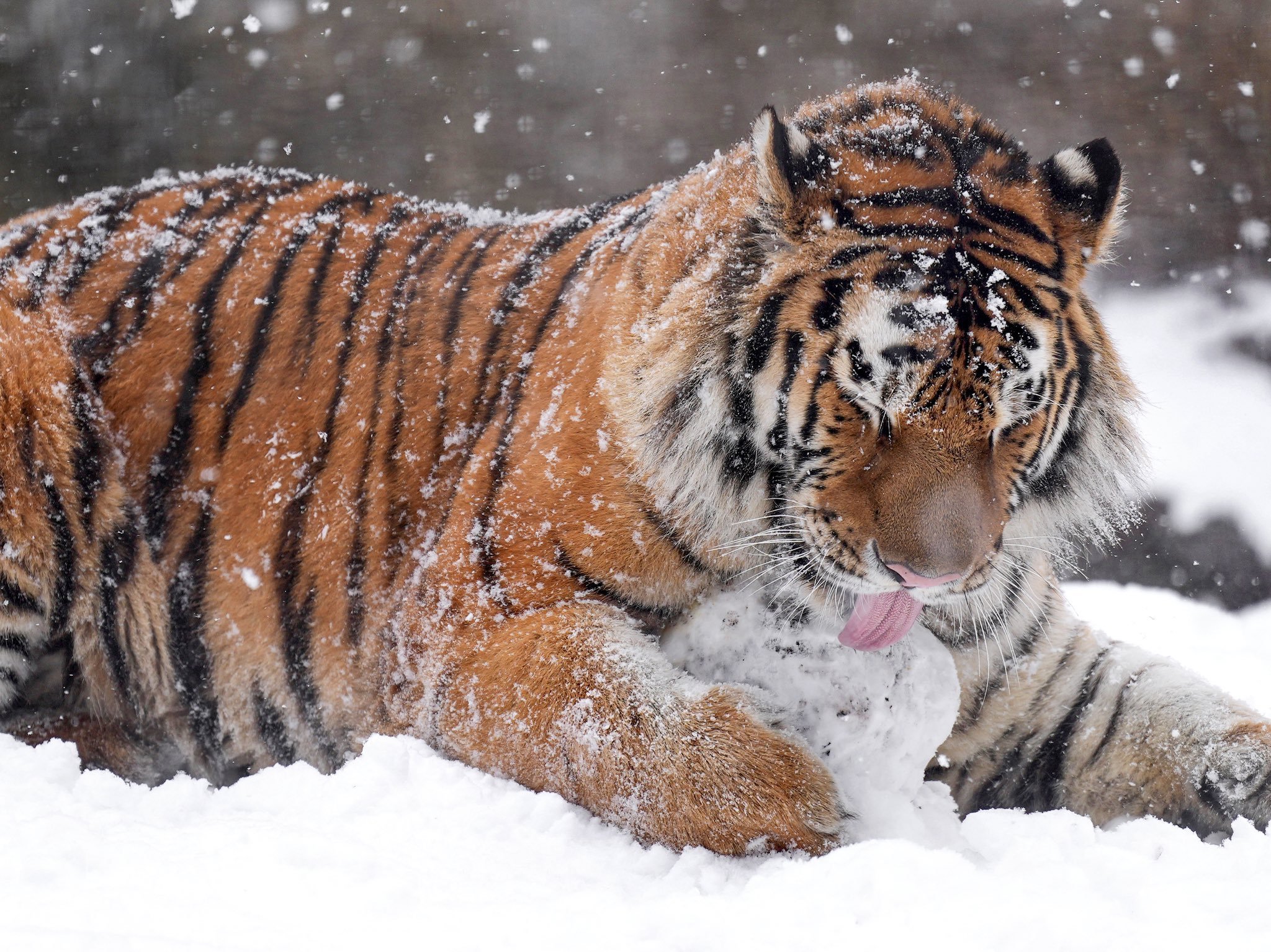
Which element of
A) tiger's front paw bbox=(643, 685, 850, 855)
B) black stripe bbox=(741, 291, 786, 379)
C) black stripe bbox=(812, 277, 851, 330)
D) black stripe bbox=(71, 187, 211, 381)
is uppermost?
black stripe bbox=(812, 277, 851, 330)

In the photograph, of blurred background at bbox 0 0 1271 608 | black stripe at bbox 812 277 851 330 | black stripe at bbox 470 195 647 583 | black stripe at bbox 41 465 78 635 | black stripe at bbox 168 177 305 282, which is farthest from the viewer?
blurred background at bbox 0 0 1271 608

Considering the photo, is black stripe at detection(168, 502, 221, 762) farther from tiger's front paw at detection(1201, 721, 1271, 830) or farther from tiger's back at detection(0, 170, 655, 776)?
tiger's front paw at detection(1201, 721, 1271, 830)

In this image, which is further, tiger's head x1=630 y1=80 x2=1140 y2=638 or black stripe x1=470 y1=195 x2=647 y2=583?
black stripe x1=470 y1=195 x2=647 y2=583

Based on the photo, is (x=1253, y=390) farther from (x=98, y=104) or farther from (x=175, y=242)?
(x=98, y=104)

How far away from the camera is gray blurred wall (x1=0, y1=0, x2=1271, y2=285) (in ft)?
14.4

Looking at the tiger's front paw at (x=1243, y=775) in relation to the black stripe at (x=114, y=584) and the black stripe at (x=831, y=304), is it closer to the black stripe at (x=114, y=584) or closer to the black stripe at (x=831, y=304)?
the black stripe at (x=831, y=304)

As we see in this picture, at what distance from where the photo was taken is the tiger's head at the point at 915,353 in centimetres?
157

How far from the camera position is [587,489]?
73.4 inches

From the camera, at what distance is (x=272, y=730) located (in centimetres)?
230

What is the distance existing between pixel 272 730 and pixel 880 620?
128cm

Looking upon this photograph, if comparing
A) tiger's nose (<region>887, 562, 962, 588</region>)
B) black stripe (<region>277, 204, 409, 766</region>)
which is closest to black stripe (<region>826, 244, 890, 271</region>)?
tiger's nose (<region>887, 562, 962, 588</region>)

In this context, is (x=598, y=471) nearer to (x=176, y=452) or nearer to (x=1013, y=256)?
(x=1013, y=256)

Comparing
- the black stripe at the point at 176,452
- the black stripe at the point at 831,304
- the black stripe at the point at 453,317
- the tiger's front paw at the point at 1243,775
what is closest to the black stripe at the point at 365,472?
the black stripe at the point at 453,317

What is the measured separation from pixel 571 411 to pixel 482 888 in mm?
844
